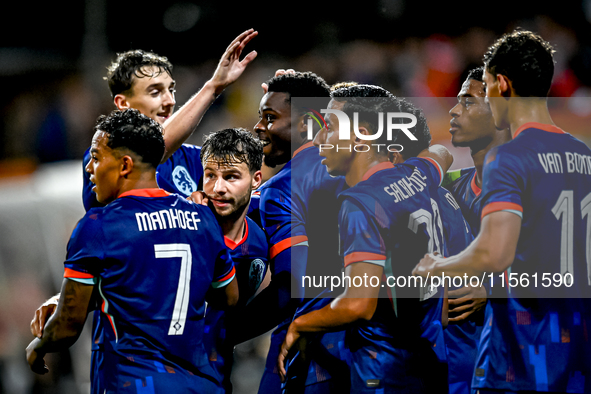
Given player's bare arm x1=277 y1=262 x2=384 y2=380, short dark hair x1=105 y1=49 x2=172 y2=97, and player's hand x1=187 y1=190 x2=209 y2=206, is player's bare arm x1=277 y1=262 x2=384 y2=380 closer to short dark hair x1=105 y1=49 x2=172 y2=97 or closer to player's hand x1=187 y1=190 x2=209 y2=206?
player's hand x1=187 y1=190 x2=209 y2=206

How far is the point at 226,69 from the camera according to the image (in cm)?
444

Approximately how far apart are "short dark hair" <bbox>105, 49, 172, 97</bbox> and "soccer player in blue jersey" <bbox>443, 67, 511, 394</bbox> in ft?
7.48

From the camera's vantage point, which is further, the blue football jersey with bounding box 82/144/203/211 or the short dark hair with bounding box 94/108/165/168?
the blue football jersey with bounding box 82/144/203/211

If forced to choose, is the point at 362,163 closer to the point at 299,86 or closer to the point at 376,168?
the point at 376,168

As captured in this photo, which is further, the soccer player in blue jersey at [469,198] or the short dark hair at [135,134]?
the soccer player in blue jersey at [469,198]

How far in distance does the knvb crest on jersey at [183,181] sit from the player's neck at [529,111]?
2.55 meters

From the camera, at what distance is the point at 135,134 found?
3385 mm

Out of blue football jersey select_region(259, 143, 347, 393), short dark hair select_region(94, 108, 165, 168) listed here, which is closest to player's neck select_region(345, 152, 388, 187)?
blue football jersey select_region(259, 143, 347, 393)

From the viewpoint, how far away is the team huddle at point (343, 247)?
3.29 metres

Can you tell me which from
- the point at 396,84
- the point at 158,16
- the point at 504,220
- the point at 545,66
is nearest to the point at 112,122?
the point at 504,220

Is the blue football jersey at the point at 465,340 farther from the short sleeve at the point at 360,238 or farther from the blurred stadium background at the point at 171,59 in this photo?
the blurred stadium background at the point at 171,59

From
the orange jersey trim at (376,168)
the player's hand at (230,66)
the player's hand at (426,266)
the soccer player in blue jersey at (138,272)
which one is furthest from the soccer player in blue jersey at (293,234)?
the soccer player in blue jersey at (138,272)

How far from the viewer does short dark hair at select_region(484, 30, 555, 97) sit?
362 cm

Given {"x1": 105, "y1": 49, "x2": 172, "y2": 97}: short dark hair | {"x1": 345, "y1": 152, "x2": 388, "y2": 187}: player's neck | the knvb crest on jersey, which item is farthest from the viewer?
the knvb crest on jersey
